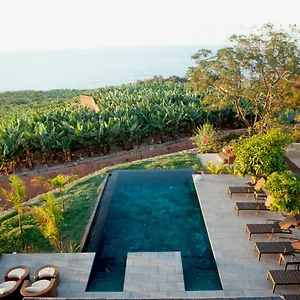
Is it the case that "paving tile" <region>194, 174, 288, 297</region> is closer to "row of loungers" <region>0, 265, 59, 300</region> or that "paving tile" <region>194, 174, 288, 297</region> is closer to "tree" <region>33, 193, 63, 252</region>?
"row of loungers" <region>0, 265, 59, 300</region>

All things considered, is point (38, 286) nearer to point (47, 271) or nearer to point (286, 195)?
point (47, 271)

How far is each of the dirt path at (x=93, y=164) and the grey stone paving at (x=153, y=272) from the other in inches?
315

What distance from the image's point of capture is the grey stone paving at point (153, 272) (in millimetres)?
6516

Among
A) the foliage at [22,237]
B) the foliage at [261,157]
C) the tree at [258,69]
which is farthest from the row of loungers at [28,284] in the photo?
the tree at [258,69]

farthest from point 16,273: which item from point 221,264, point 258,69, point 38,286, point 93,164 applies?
point 258,69

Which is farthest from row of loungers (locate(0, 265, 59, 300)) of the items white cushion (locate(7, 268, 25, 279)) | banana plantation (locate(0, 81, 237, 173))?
banana plantation (locate(0, 81, 237, 173))

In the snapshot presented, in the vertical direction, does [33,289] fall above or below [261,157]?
below

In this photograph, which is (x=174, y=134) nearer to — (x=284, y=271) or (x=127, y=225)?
(x=127, y=225)

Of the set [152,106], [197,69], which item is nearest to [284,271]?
[197,69]

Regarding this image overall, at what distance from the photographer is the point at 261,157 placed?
31.9ft

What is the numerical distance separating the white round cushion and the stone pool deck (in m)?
0.85

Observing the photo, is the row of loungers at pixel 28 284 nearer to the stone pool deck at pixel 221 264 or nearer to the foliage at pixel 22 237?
the stone pool deck at pixel 221 264

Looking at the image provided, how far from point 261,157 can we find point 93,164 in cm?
960

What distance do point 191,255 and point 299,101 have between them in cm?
1101
